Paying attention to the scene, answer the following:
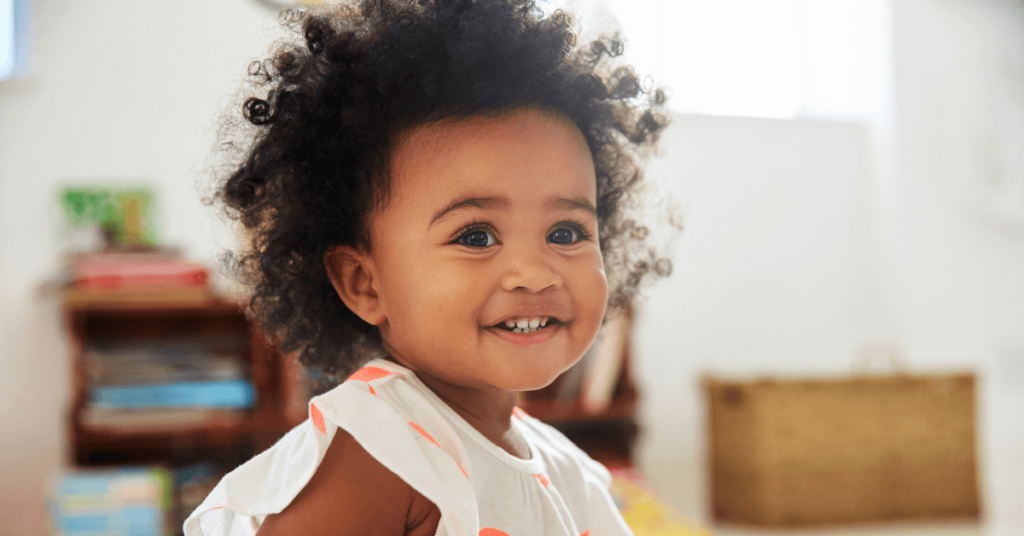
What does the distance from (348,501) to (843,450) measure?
2.34m

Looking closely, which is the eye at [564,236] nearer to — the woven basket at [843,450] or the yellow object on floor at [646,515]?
the yellow object on floor at [646,515]

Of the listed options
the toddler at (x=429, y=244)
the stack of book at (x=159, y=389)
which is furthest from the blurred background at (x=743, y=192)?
the toddler at (x=429, y=244)

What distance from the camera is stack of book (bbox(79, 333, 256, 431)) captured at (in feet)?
6.10

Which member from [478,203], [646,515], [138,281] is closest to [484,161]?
[478,203]

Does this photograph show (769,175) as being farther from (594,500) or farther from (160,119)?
(594,500)

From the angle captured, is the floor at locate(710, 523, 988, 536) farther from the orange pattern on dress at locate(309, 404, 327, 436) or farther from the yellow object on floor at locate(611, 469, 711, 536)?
the orange pattern on dress at locate(309, 404, 327, 436)

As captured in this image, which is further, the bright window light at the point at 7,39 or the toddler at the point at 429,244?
the bright window light at the point at 7,39

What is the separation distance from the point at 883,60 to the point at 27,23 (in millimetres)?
3167

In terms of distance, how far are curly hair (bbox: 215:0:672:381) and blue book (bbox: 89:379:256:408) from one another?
141 cm

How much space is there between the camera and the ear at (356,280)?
0.53 meters

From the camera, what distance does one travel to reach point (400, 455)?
419 millimetres

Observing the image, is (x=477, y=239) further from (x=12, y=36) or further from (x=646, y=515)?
(x=12, y=36)

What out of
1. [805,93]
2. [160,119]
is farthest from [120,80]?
[805,93]

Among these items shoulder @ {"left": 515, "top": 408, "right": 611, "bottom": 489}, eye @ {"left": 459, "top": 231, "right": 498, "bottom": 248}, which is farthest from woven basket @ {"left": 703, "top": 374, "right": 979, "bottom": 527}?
eye @ {"left": 459, "top": 231, "right": 498, "bottom": 248}
